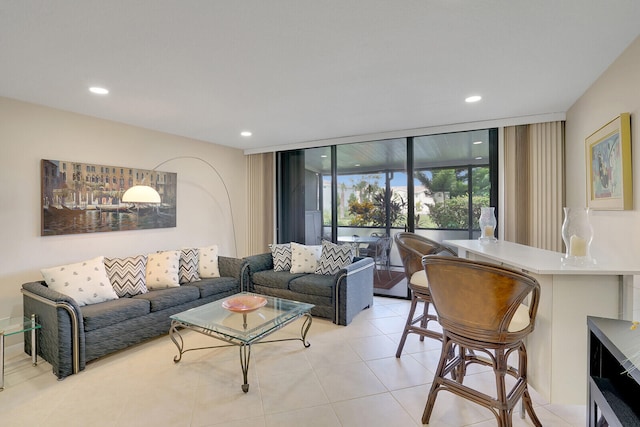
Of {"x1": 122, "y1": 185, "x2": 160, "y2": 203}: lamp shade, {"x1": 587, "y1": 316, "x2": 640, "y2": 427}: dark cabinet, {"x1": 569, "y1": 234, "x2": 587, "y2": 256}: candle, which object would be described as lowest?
{"x1": 587, "y1": 316, "x2": 640, "y2": 427}: dark cabinet

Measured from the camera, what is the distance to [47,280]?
9.21ft

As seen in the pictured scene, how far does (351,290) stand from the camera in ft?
12.0

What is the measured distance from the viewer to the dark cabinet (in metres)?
1.05

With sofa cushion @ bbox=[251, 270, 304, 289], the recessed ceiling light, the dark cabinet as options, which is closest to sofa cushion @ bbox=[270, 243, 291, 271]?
sofa cushion @ bbox=[251, 270, 304, 289]

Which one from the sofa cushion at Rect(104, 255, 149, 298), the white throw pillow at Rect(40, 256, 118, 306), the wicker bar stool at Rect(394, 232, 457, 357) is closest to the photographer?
the wicker bar stool at Rect(394, 232, 457, 357)

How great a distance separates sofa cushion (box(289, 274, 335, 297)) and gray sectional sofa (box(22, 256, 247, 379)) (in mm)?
1263

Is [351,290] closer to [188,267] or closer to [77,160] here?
[188,267]

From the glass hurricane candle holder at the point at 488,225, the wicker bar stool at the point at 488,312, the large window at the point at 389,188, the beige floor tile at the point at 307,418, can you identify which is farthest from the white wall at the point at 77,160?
the glass hurricane candle holder at the point at 488,225

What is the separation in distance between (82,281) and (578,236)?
4179mm

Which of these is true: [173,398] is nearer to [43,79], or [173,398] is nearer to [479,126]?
[43,79]

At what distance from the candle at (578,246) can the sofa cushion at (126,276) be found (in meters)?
4.00

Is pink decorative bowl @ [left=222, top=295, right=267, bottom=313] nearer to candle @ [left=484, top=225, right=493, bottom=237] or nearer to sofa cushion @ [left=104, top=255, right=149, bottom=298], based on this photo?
sofa cushion @ [left=104, top=255, right=149, bottom=298]

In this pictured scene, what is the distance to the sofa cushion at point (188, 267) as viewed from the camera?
390 cm

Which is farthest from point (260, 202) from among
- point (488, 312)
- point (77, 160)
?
point (488, 312)
